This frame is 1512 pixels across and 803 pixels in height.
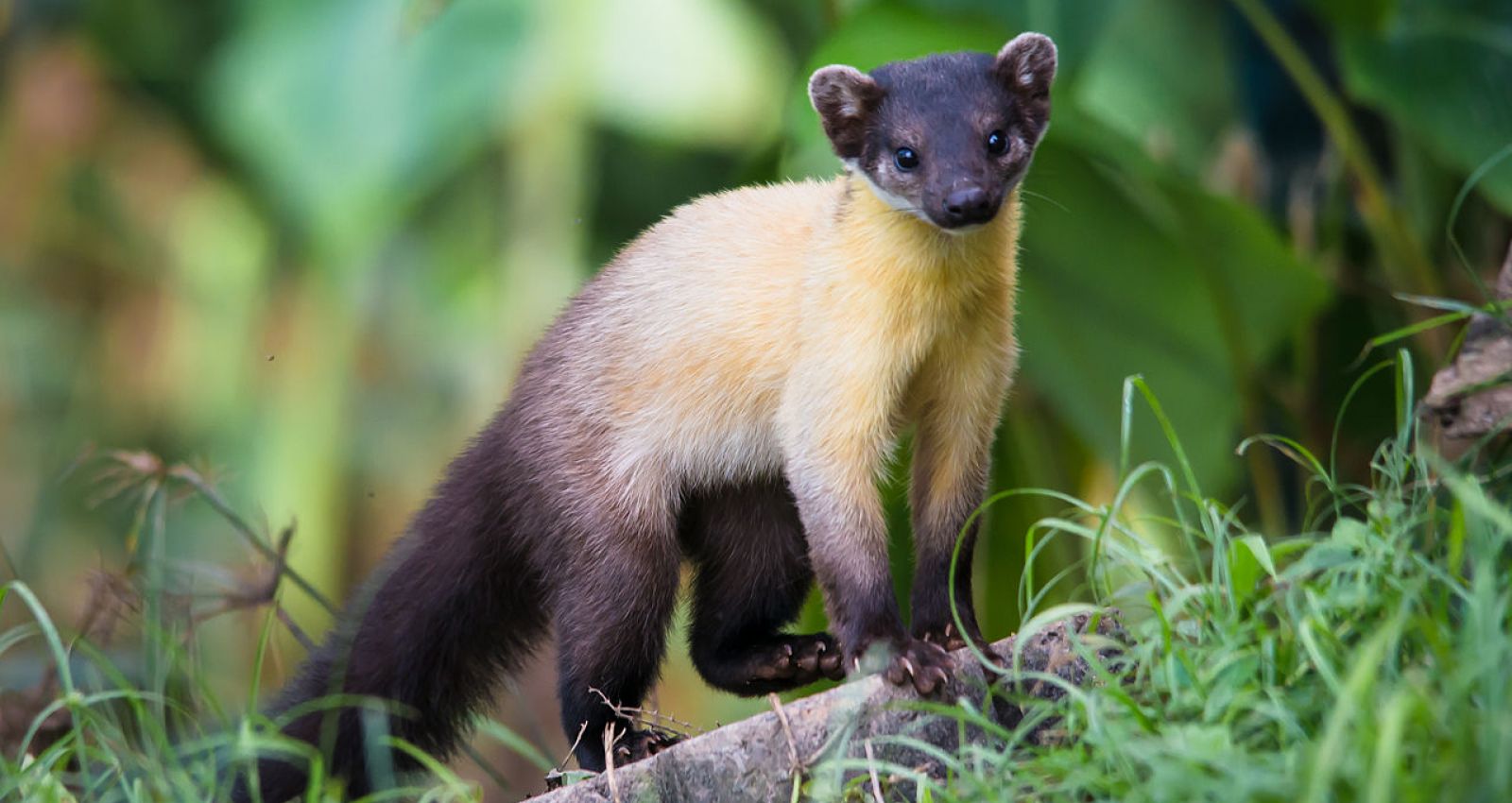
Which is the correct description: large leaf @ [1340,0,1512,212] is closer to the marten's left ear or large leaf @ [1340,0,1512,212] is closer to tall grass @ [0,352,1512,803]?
the marten's left ear

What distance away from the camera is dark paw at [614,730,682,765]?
3770mm

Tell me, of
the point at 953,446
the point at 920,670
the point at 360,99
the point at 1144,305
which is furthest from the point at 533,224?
the point at 920,670

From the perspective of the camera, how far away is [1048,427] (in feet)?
19.4

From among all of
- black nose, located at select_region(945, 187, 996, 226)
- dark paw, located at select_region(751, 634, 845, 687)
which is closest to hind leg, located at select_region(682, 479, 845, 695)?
dark paw, located at select_region(751, 634, 845, 687)

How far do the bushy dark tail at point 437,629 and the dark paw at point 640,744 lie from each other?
1.53 ft

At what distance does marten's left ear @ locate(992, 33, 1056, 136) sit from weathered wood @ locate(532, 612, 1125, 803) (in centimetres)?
111

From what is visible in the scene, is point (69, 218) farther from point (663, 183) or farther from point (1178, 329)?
point (1178, 329)

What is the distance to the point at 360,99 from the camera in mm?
5723

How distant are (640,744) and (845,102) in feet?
5.03

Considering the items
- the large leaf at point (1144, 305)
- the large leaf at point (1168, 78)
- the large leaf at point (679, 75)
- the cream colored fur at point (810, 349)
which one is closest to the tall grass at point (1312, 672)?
the cream colored fur at point (810, 349)

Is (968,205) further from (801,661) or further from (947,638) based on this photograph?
(801,661)

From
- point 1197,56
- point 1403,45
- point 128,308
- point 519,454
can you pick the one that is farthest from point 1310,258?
point 128,308

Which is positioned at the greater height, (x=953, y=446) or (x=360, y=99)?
(x=360, y=99)

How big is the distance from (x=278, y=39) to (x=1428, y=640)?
15.5ft
